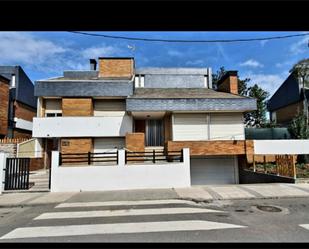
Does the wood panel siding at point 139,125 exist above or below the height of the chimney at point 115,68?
below

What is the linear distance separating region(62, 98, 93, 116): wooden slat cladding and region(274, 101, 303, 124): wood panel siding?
2158cm

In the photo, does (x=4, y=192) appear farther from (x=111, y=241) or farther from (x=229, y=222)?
(x=229, y=222)

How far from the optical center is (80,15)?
2521 mm

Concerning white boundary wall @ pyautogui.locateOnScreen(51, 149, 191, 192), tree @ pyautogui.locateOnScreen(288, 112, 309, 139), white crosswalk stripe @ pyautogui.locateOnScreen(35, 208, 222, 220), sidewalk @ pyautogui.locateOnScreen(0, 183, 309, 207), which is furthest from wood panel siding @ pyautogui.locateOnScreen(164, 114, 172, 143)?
white crosswalk stripe @ pyautogui.locateOnScreen(35, 208, 222, 220)

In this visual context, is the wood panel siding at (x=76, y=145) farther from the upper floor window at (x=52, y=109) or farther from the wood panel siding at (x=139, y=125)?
the wood panel siding at (x=139, y=125)

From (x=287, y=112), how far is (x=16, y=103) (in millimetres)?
29868

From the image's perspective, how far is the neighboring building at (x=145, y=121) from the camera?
18234 millimetres

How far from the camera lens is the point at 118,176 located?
12.9m

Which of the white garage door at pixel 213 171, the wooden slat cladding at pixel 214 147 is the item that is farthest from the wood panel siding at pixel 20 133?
the white garage door at pixel 213 171

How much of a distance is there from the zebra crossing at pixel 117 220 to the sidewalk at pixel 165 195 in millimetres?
954

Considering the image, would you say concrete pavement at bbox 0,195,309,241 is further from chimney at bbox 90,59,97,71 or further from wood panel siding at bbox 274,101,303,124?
wood panel siding at bbox 274,101,303,124

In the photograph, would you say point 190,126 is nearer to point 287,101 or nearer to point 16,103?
point 287,101

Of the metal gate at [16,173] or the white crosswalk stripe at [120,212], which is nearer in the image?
the white crosswalk stripe at [120,212]

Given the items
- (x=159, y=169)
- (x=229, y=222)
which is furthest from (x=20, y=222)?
(x=159, y=169)
